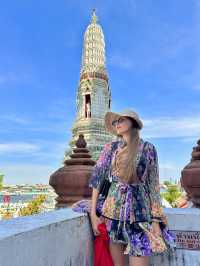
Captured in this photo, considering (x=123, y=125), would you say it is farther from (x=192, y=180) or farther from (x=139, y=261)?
(x=192, y=180)

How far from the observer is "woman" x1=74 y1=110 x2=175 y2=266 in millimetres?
1964

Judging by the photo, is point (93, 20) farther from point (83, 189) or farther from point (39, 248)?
point (39, 248)

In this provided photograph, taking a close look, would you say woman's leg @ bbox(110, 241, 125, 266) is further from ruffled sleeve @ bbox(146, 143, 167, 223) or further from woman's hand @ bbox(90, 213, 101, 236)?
ruffled sleeve @ bbox(146, 143, 167, 223)

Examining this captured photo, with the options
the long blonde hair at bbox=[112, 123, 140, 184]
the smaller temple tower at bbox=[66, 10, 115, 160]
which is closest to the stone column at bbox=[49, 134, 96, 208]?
the long blonde hair at bbox=[112, 123, 140, 184]

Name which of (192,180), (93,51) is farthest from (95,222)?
(93,51)

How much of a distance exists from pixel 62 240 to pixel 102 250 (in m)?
0.36

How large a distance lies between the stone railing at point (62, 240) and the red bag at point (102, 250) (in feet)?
0.33

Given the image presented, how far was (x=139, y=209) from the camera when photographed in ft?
6.57

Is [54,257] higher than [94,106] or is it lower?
lower

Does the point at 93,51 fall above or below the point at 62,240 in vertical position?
above

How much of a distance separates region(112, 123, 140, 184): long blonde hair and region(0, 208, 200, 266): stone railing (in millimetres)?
441

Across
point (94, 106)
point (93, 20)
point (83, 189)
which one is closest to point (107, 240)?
point (83, 189)

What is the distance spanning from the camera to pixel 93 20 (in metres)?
27.7

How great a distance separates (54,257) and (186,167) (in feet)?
6.78
